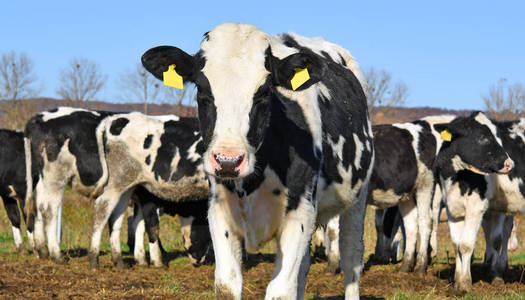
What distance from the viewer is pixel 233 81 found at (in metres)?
4.35

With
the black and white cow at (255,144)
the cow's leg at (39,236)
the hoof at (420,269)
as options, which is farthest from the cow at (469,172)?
the cow's leg at (39,236)

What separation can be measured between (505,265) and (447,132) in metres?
2.45

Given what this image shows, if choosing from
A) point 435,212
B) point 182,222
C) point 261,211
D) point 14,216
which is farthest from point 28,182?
point 261,211

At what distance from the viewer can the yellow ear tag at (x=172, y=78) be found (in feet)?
15.7

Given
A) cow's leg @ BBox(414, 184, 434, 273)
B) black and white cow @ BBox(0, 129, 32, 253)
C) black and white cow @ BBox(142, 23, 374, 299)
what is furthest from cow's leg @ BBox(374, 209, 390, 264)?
black and white cow @ BBox(142, 23, 374, 299)

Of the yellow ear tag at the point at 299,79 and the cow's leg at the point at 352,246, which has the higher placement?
the yellow ear tag at the point at 299,79

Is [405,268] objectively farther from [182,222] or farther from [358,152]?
[358,152]

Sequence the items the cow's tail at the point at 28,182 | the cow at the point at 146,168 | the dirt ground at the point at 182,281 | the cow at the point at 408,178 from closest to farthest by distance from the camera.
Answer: the dirt ground at the point at 182,281 < the cow at the point at 146,168 < the cow at the point at 408,178 < the cow's tail at the point at 28,182

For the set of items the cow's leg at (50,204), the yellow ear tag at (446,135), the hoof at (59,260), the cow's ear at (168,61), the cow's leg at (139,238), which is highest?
the cow's ear at (168,61)

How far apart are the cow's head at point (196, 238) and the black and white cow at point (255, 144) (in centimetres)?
699

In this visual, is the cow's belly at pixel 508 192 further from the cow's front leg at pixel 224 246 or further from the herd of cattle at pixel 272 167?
the cow's front leg at pixel 224 246

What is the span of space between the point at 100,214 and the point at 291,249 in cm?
714

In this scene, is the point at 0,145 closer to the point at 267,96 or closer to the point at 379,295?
the point at 379,295

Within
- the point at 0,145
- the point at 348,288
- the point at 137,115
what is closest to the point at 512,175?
the point at 348,288
